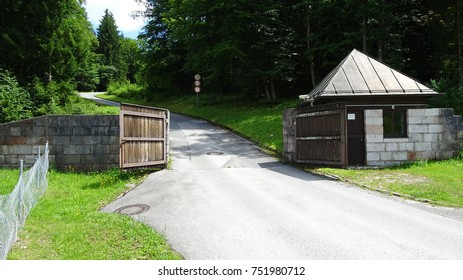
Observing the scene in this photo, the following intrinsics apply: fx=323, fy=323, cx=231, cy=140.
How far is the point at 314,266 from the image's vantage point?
4539 millimetres

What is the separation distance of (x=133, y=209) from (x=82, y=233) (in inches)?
70.2

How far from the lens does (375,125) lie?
11836 millimetres

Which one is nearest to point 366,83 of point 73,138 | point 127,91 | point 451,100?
point 451,100

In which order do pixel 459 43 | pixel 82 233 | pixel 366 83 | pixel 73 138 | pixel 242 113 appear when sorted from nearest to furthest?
pixel 82 233 < pixel 73 138 < pixel 366 83 < pixel 459 43 < pixel 242 113

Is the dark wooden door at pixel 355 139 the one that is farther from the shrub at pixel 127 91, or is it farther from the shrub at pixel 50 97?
the shrub at pixel 127 91

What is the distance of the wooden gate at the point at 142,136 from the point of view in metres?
10.8

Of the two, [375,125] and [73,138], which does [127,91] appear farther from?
[375,125]

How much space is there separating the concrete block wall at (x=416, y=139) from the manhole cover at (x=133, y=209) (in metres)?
8.24

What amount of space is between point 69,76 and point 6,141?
10.2 m

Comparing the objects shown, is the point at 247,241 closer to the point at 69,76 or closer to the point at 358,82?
the point at 358,82

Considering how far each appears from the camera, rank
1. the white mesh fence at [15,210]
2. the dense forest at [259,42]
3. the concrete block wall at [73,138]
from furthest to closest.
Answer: the dense forest at [259,42] → the concrete block wall at [73,138] → the white mesh fence at [15,210]

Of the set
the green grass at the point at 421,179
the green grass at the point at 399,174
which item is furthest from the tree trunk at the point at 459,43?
the green grass at the point at 421,179

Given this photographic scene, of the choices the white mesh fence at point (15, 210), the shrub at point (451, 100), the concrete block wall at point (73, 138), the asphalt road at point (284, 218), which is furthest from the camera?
the shrub at point (451, 100)

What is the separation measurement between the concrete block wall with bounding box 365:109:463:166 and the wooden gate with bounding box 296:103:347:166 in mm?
1077
